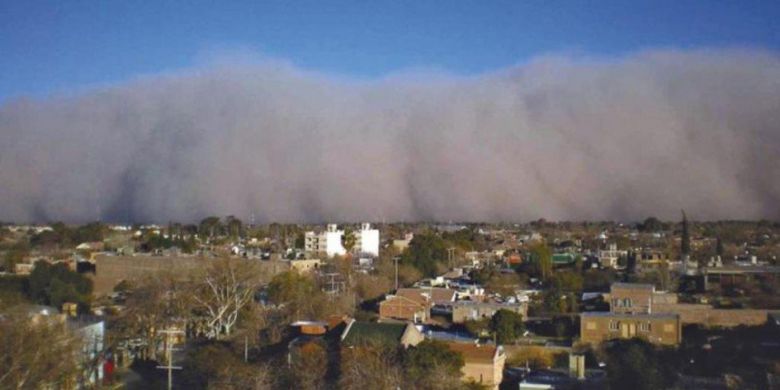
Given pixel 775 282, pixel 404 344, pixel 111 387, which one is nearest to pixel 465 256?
pixel 775 282

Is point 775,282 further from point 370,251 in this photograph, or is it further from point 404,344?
point 370,251

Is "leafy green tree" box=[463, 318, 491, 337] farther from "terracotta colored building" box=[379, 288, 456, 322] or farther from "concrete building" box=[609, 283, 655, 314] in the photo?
"concrete building" box=[609, 283, 655, 314]

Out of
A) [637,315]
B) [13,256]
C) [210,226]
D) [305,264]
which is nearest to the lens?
[637,315]

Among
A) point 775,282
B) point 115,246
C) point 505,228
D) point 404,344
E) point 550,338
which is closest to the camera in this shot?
point 404,344

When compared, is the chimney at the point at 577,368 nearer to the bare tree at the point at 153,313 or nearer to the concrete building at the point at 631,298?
the concrete building at the point at 631,298

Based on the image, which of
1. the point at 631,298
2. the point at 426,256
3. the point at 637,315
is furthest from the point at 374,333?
the point at 426,256

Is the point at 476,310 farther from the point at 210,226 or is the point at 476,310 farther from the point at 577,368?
the point at 210,226
